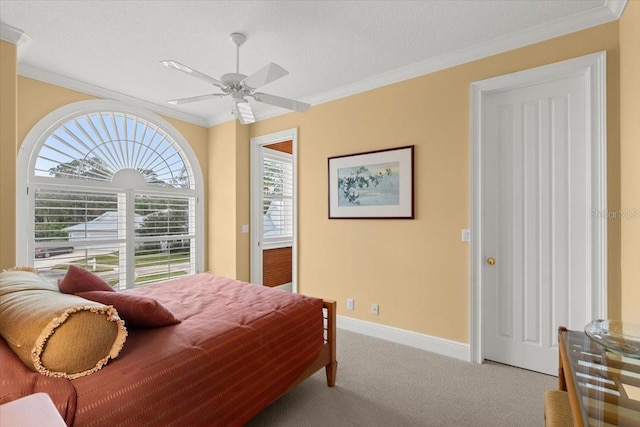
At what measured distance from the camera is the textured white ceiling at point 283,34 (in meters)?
2.15

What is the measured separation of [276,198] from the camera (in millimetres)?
4891

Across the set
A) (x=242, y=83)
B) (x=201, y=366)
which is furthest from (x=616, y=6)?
(x=201, y=366)

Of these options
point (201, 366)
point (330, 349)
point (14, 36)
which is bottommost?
point (330, 349)

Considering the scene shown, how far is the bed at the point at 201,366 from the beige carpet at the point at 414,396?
21 centimetres

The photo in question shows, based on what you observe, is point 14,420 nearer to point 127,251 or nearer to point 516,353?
point 516,353

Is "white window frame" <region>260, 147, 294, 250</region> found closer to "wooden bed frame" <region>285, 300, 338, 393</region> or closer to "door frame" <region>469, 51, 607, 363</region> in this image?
"wooden bed frame" <region>285, 300, 338, 393</region>

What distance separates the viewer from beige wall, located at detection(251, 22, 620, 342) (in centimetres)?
243

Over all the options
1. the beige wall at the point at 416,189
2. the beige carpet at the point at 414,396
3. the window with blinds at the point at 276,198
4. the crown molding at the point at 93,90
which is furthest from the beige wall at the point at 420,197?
the crown molding at the point at 93,90

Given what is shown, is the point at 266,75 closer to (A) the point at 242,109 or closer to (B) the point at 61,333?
(A) the point at 242,109

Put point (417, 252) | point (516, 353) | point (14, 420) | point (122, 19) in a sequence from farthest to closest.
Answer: point (417, 252) → point (516, 353) → point (122, 19) → point (14, 420)

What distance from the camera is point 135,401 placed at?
4.05 feet

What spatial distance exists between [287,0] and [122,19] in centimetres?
124

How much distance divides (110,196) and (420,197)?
351 centimetres

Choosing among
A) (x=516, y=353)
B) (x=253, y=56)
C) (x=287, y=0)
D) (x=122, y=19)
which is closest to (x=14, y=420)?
(x=287, y=0)
